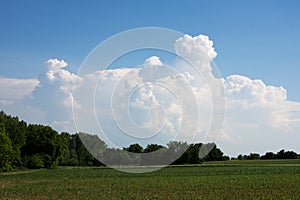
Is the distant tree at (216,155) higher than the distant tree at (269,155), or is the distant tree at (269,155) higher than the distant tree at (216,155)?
the distant tree at (269,155)

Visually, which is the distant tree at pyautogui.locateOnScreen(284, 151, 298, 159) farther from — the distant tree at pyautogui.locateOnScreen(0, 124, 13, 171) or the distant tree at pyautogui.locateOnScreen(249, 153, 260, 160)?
the distant tree at pyautogui.locateOnScreen(0, 124, 13, 171)

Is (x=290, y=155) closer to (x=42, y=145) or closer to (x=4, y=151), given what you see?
(x=42, y=145)

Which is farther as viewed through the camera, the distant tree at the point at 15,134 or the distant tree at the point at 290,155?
the distant tree at the point at 290,155

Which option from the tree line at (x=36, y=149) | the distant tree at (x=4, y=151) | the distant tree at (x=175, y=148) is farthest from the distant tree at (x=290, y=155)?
the distant tree at (x=175, y=148)

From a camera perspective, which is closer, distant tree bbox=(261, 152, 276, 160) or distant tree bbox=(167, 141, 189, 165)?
distant tree bbox=(167, 141, 189, 165)

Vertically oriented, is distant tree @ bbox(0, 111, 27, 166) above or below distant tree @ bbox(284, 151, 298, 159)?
below

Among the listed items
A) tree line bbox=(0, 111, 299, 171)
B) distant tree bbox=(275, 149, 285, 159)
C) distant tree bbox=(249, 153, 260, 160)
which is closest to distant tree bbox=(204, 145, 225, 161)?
distant tree bbox=(275, 149, 285, 159)

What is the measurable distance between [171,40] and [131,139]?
530 centimetres

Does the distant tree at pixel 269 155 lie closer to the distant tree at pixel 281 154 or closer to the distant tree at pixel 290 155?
the distant tree at pixel 281 154

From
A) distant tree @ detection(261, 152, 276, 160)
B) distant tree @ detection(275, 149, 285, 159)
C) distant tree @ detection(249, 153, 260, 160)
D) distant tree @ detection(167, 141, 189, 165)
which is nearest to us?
distant tree @ detection(167, 141, 189, 165)

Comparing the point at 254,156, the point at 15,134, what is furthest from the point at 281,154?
the point at 15,134

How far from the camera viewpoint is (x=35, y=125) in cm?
8956

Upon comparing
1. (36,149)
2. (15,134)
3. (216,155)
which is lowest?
(36,149)

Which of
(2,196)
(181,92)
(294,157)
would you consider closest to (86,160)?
(294,157)
